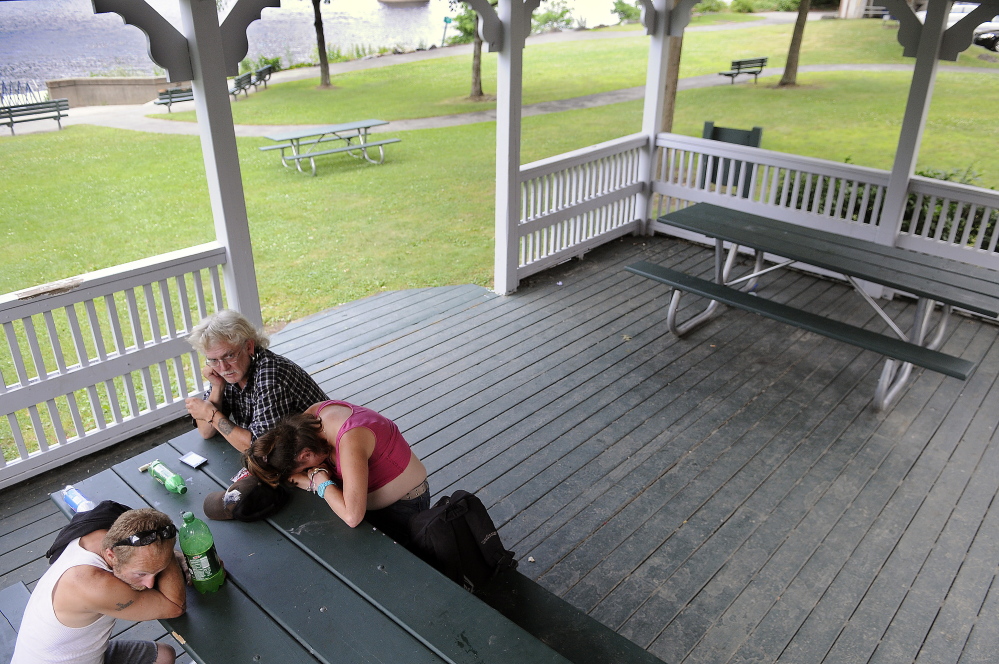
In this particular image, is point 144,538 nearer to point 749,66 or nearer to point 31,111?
point 31,111

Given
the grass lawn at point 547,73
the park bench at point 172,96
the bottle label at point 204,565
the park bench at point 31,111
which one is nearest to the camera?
the bottle label at point 204,565

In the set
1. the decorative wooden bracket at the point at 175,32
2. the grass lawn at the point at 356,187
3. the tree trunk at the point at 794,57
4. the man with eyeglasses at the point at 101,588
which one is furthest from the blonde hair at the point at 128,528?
the tree trunk at the point at 794,57

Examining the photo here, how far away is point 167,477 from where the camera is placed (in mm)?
2396

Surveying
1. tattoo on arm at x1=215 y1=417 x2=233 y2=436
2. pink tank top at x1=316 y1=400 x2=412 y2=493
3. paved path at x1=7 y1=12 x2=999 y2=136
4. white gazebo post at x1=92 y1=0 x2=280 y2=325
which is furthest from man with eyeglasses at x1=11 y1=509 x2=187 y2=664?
paved path at x1=7 y1=12 x2=999 y2=136

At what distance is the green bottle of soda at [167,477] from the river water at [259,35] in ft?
27.2

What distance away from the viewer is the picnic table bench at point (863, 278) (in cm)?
385

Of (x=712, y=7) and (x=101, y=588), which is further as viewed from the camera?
(x=712, y=7)

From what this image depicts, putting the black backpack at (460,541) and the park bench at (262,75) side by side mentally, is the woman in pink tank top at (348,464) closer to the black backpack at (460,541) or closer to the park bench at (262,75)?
the black backpack at (460,541)

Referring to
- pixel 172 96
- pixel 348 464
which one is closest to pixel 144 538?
pixel 348 464

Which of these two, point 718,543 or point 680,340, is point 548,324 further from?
point 718,543

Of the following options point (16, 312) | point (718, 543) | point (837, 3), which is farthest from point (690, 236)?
point (837, 3)

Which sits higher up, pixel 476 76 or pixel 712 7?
pixel 712 7

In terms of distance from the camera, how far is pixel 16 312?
3.24 metres

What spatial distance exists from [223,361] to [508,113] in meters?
3.17
